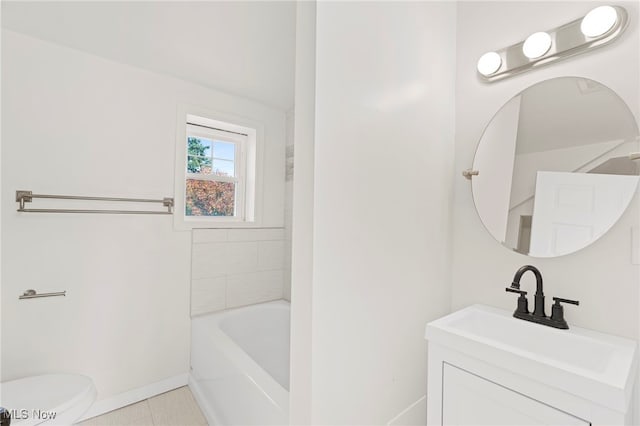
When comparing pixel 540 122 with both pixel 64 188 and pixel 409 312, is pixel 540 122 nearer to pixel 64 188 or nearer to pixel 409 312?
pixel 409 312

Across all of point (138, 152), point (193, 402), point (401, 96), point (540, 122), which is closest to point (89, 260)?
point (138, 152)

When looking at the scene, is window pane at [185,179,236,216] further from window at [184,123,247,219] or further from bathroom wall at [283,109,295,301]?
bathroom wall at [283,109,295,301]

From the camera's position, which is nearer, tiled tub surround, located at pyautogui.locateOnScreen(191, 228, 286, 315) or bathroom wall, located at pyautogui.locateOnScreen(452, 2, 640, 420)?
bathroom wall, located at pyautogui.locateOnScreen(452, 2, 640, 420)

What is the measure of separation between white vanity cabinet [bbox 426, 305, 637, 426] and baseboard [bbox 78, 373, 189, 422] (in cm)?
186

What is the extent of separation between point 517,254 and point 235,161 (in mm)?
2293

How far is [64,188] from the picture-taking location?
175cm

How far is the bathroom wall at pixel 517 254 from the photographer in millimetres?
1075

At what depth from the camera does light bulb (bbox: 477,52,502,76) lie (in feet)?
4.58

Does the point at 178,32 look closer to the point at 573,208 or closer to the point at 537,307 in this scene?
the point at 573,208

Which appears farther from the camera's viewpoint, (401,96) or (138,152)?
(138,152)

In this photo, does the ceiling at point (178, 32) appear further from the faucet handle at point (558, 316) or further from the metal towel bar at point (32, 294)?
the faucet handle at point (558, 316)

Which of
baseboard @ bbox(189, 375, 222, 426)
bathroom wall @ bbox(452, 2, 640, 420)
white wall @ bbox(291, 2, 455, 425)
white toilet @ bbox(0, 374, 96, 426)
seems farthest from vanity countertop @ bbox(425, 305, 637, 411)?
white toilet @ bbox(0, 374, 96, 426)

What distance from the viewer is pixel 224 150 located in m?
2.65

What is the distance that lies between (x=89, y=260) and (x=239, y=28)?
1689 mm
